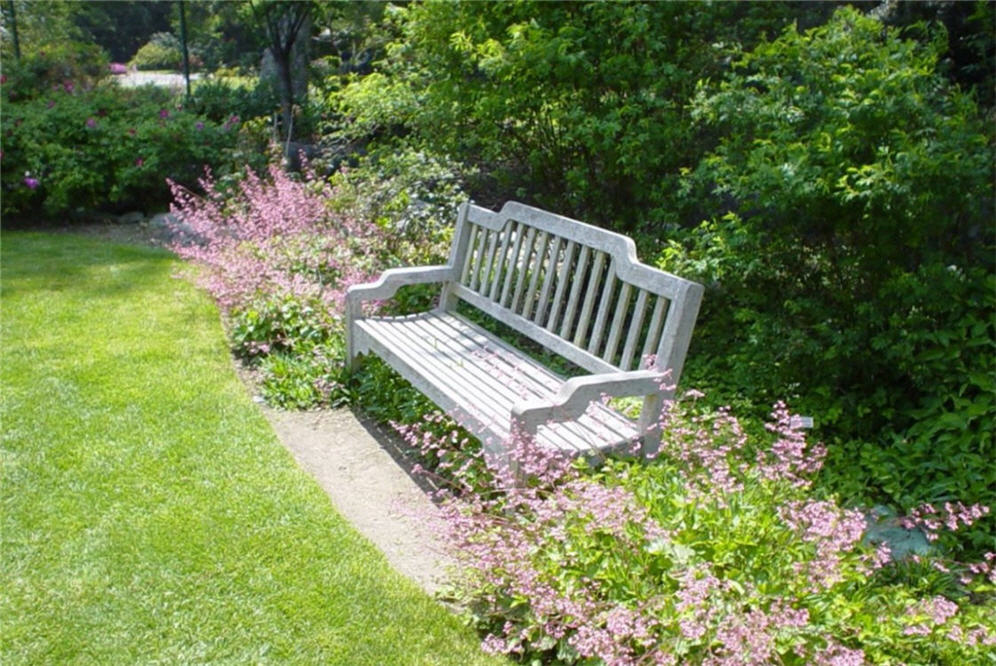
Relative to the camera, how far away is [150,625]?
3201 mm

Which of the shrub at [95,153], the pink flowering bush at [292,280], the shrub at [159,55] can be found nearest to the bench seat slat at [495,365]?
the pink flowering bush at [292,280]

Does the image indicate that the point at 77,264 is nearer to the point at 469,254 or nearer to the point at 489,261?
the point at 469,254

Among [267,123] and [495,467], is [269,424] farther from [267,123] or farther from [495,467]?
[267,123]

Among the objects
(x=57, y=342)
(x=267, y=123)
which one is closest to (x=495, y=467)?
(x=57, y=342)

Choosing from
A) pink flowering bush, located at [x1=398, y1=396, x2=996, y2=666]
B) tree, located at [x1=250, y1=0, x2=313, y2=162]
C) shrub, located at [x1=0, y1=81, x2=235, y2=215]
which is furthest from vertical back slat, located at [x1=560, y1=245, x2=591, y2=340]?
tree, located at [x1=250, y1=0, x2=313, y2=162]

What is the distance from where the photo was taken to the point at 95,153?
385 inches

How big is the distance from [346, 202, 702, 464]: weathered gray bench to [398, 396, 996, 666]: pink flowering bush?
0.85 feet

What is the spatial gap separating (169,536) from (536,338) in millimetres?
2022

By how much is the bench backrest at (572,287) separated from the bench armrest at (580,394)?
0.12 metres

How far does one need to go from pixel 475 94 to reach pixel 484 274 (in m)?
1.61

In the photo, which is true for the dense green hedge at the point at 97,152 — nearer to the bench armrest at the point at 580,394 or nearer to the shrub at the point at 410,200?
the shrub at the point at 410,200

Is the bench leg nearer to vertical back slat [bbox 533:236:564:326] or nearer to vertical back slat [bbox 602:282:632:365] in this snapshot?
vertical back slat [bbox 602:282:632:365]

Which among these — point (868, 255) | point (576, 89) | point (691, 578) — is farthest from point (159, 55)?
point (691, 578)

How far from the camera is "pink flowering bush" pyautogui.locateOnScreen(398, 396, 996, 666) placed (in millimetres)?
2645
